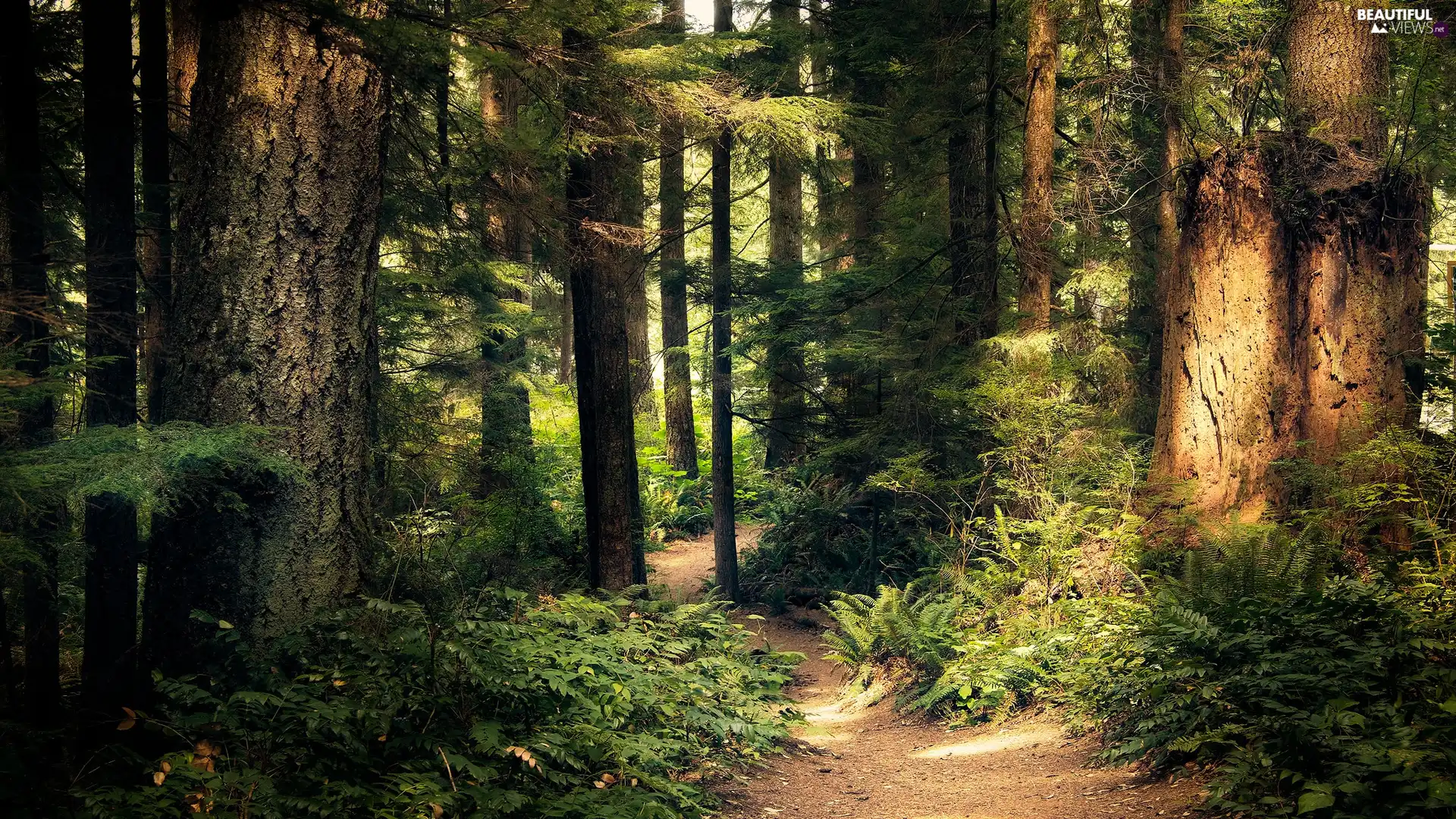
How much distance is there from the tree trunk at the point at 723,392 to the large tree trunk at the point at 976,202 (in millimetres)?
3792

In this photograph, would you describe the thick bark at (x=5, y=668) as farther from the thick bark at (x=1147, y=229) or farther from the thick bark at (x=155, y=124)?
the thick bark at (x=1147, y=229)

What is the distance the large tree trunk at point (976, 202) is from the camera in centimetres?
1263

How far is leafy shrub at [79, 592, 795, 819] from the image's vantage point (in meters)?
3.81

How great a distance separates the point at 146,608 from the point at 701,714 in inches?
139

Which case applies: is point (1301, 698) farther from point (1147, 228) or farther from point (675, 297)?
point (675, 297)

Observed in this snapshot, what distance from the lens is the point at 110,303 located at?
6.21 meters

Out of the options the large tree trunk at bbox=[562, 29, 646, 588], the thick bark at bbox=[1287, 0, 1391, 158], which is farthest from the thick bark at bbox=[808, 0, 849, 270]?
the thick bark at bbox=[1287, 0, 1391, 158]

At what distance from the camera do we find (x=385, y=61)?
17.9 ft

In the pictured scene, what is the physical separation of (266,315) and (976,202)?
10.8 m

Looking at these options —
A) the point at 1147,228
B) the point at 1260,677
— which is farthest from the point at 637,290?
the point at 1260,677

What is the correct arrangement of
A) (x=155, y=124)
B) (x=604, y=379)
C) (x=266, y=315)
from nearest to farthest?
(x=266, y=315) → (x=155, y=124) → (x=604, y=379)

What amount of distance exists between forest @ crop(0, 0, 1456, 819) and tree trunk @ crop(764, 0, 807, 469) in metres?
0.12

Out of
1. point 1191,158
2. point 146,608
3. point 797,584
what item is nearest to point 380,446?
point 146,608

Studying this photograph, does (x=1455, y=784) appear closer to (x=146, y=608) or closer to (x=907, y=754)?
(x=907, y=754)
